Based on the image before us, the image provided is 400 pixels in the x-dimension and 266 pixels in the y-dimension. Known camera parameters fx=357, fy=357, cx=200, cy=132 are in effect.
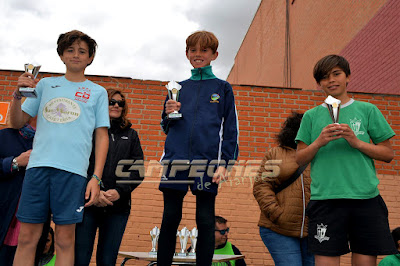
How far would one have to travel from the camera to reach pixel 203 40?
2943mm

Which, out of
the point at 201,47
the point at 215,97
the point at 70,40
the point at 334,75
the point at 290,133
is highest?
the point at 201,47

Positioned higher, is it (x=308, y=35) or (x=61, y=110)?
(x=308, y=35)

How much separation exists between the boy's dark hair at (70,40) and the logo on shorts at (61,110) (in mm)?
398

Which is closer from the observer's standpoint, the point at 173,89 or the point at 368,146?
the point at 368,146

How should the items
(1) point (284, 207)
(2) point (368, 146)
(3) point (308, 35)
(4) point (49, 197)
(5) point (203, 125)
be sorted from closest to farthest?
1. (4) point (49, 197)
2. (2) point (368, 146)
3. (5) point (203, 125)
4. (1) point (284, 207)
5. (3) point (308, 35)

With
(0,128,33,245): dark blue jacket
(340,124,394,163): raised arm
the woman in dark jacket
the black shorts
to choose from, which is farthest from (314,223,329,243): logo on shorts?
(0,128,33,245): dark blue jacket

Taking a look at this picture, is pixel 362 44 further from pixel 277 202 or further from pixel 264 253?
pixel 277 202

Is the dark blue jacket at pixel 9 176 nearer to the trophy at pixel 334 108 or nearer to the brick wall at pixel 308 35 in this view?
the trophy at pixel 334 108

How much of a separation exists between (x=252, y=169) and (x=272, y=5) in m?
12.8

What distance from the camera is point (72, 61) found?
2.62m

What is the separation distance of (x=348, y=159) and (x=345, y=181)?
16cm

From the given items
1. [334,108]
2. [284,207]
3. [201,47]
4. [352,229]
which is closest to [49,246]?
[284,207]

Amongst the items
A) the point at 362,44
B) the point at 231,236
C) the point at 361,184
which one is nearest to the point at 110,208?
the point at 361,184

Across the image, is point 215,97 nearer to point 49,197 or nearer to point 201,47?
point 201,47
